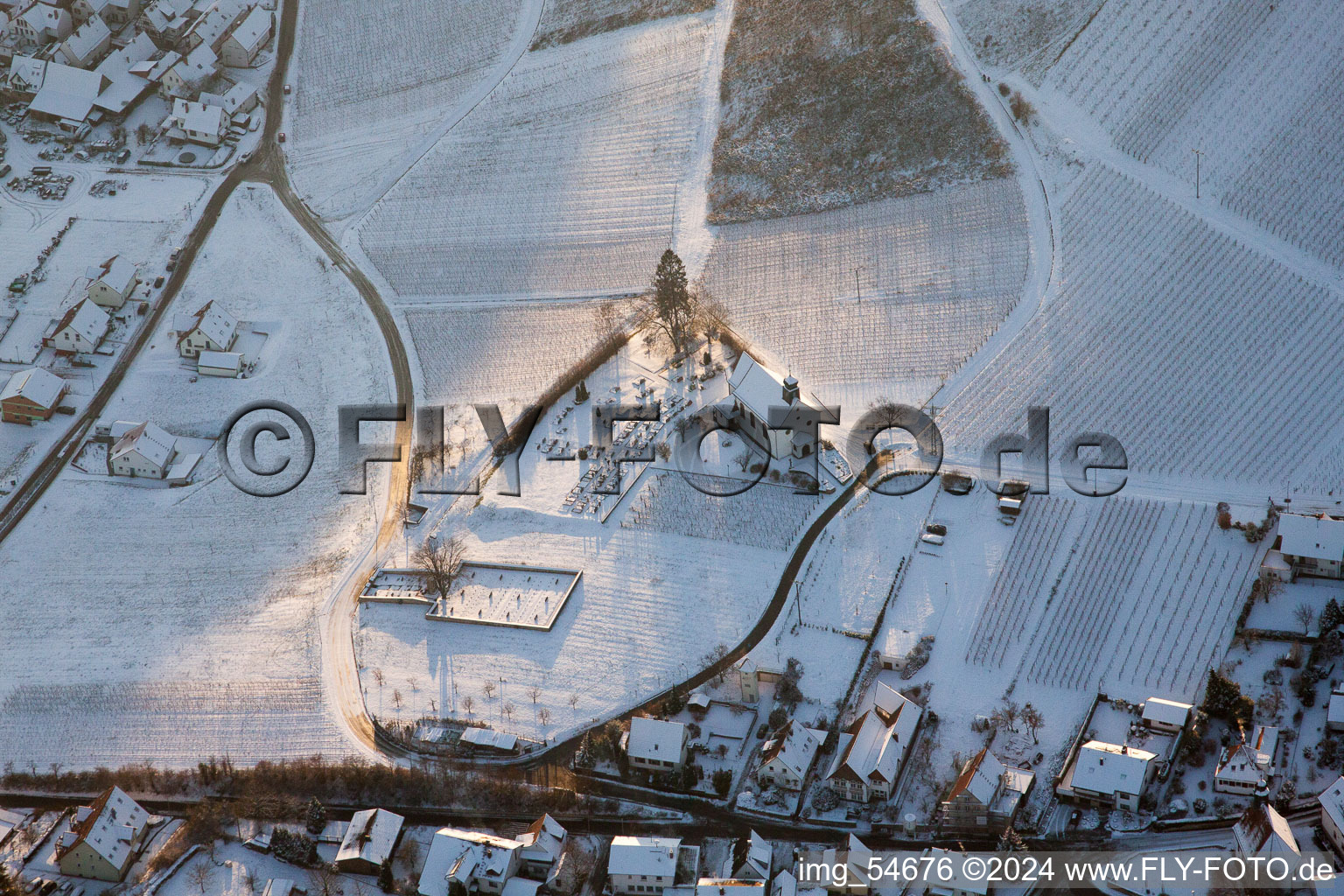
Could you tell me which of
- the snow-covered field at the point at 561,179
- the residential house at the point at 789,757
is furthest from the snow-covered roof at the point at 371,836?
the snow-covered field at the point at 561,179

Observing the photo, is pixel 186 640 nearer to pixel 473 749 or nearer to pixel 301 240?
pixel 473 749

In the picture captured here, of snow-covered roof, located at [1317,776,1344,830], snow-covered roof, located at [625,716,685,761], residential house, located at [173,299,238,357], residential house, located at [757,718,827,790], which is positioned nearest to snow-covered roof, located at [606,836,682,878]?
snow-covered roof, located at [625,716,685,761]

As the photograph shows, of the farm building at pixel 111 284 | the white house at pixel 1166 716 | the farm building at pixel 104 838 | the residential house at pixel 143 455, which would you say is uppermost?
the farm building at pixel 111 284

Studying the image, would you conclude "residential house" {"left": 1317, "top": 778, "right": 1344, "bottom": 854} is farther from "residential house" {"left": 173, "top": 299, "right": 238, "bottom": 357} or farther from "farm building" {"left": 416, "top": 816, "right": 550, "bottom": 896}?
"residential house" {"left": 173, "top": 299, "right": 238, "bottom": 357}

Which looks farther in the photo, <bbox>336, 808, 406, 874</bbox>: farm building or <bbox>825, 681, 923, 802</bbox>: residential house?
<bbox>825, 681, 923, 802</bbox>: residential house

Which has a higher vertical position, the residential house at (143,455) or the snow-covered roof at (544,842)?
the residential house at (143,455)

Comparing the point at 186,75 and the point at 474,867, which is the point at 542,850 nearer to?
the point at 474,867

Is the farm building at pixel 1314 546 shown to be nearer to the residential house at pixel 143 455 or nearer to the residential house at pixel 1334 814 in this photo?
the residential house at pixel 1334 814
